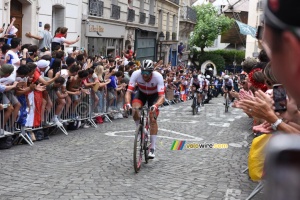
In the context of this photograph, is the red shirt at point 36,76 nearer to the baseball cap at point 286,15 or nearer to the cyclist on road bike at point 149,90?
the cyclist on road bike at point 149,90

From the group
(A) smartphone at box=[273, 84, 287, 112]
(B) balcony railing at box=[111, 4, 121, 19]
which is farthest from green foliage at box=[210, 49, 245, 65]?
(A) smartphone at box=[273, 84, 287, 112]

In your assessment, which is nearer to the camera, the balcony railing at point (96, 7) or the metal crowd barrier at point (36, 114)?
the metal crowd barrier at point (36, 114)

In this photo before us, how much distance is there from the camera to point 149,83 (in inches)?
360

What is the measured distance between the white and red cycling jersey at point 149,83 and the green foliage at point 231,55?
60747 millimetres

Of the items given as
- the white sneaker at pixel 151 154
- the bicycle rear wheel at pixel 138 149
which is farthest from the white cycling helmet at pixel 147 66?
the white sneaker at pixel 151 154

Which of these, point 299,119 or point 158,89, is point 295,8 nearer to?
point 299,119

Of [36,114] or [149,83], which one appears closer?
[149,83]

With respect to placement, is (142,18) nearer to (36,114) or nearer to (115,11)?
(115,11)

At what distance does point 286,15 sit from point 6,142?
9220 mm

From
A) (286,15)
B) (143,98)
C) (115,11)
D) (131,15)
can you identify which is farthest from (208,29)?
(286,15)

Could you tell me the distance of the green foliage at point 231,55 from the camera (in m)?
69.0

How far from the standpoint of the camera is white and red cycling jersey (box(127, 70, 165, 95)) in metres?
9.08

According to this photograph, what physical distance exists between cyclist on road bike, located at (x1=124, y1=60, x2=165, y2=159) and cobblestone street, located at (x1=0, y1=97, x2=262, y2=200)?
659 millimetres

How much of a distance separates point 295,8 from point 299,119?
6.71 ft
